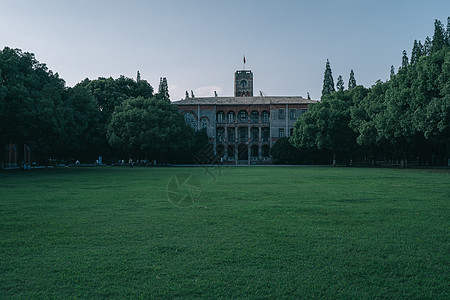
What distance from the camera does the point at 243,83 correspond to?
102375mm

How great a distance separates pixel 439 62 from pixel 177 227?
89.5ft

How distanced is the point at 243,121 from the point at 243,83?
36816 millimetres

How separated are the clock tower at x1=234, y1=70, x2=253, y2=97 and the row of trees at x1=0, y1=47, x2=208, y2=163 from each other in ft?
102

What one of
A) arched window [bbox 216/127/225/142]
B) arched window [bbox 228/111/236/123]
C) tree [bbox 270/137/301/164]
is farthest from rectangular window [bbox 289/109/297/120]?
arched window [bbox 216/127/225/142]

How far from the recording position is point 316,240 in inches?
213

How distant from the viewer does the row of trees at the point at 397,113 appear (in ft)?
84.6

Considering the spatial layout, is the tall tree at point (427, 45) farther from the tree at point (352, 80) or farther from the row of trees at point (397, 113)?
the tree at point (352, 80)

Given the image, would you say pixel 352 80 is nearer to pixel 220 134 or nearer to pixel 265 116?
pixel 265 116

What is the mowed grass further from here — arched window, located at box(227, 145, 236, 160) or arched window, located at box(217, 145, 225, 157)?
arched window, located at box(227, 145, 236, 160)

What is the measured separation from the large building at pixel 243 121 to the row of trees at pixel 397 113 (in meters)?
12.9

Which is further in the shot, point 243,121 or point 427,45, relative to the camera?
point 243,121

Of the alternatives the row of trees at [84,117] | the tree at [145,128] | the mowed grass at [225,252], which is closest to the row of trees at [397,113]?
the tree at [145,128]

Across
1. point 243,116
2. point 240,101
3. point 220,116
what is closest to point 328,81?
point 240,101

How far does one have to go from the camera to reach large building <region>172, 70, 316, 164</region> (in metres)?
66.3
